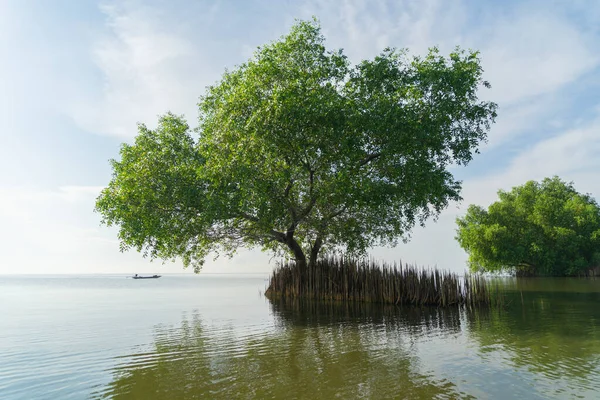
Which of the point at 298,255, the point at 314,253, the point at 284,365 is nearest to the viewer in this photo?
the point at 284,365

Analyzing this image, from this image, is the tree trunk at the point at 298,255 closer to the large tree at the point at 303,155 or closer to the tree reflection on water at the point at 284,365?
the large tree at the point at 303,155

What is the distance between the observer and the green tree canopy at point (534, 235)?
38125 mm

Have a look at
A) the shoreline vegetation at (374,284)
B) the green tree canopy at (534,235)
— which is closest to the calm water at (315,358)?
the shoreline vegetation at (374,284)

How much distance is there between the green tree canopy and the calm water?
28.1 m

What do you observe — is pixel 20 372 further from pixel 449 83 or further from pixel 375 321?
pixel 449 83

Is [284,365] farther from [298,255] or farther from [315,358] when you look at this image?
[298,255]

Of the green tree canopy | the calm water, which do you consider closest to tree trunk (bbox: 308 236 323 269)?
the calm water

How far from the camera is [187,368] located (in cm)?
657

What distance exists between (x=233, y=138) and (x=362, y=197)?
5.08 metres

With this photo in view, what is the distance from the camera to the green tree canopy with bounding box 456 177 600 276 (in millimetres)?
38125

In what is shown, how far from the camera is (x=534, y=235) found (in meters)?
39.6

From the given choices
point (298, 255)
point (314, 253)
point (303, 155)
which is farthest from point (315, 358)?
point (298, 255)

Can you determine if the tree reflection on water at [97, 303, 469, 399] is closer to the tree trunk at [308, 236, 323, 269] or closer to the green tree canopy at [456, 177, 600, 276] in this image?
the tree trunk at [308, 236, 323, 269]

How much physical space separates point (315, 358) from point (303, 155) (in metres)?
9.63
